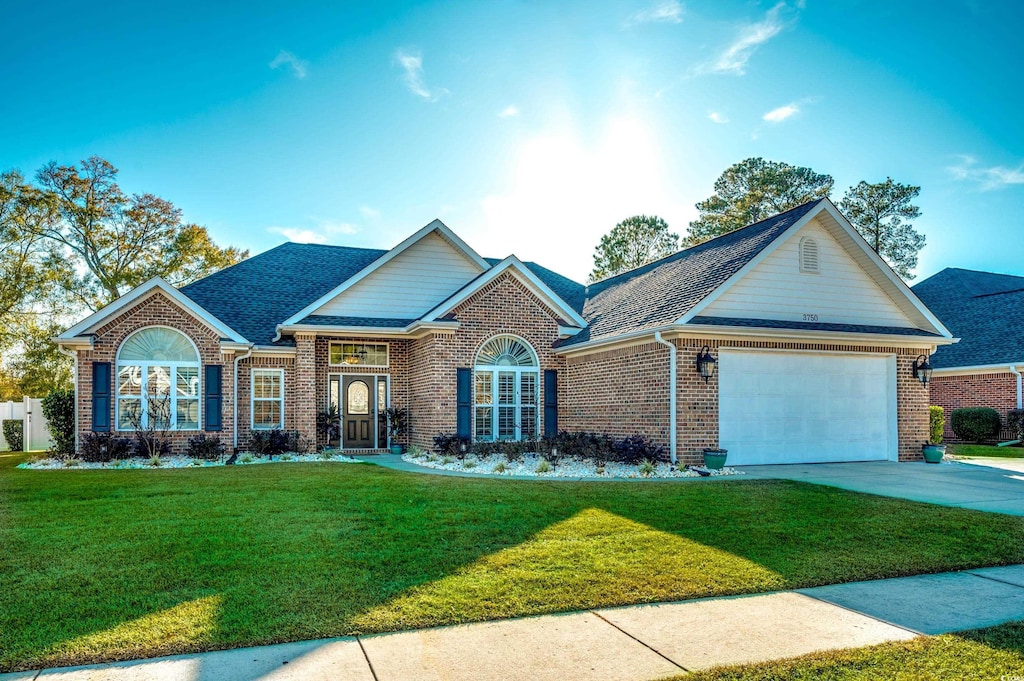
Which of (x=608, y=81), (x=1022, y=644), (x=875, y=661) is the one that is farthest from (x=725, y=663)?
(x=608, y=81)

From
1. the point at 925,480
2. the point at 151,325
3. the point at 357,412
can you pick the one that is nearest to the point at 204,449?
the point at 151,325

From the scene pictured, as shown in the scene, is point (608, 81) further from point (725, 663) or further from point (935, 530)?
point (725, 663)

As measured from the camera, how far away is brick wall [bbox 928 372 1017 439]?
21719 millimetres

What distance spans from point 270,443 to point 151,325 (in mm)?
3941

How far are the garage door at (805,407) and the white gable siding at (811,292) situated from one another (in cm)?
91

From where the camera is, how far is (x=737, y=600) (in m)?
5.55

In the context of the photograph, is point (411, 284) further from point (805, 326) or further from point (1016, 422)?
point (1016, 422)

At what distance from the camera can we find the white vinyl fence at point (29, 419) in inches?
904

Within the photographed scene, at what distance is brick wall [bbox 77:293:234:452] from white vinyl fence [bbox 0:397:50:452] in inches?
340

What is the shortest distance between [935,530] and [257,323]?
15.8 meters

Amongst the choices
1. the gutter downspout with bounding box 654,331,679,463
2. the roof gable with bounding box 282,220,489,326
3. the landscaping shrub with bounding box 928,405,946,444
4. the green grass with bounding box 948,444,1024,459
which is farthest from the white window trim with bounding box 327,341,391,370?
the landscaping shrub with bounding box 928,405,946,444

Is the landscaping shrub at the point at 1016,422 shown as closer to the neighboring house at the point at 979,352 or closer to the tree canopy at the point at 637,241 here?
the neighboring house at the point at 979,352

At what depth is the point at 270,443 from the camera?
664 inches

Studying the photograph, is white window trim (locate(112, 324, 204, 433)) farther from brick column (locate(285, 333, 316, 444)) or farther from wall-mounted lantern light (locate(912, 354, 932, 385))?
wall-mounted lantern light (locate(912, 354, 932, 385))
